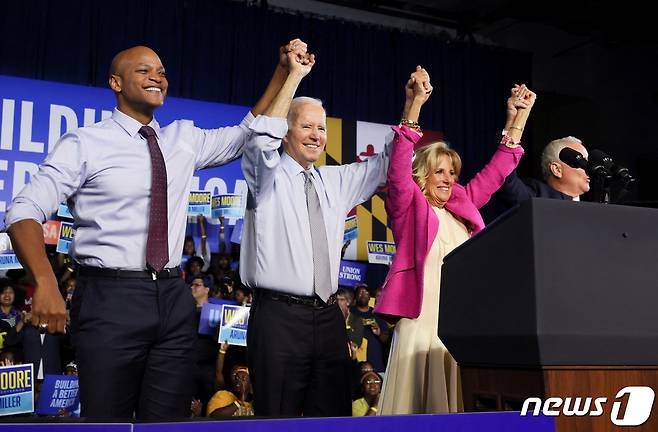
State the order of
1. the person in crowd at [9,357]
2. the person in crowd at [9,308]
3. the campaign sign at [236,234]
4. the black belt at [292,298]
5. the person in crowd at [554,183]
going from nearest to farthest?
the black belt at [292,298]
the person in crowd at [554,183]
the person in crowd at [9,357]
the person in crowd at [9,308]
the campaign sign at [236,234]

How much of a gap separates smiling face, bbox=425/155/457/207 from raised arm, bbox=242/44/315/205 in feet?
1.76

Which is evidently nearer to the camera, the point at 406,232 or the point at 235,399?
the point at 406,232

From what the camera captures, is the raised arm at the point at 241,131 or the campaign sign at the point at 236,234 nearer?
the raised arm at the point at 241,131

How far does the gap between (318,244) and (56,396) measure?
2852 millimetres

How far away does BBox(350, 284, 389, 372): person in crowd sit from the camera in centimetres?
574

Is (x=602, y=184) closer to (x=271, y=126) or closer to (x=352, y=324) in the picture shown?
(x=271, y=126)

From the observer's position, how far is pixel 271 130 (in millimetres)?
1939

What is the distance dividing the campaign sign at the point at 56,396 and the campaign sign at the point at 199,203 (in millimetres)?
1670

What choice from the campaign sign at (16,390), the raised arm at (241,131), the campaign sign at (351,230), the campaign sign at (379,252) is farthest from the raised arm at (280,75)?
the campaign sign at (379,252)

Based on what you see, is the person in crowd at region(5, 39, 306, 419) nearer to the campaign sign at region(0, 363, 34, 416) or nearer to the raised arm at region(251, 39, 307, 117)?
the raised arm at region(251, 39, 307, 117)

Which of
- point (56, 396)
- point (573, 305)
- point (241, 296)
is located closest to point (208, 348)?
point (241, 296)

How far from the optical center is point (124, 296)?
171cm

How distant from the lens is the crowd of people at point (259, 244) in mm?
1693

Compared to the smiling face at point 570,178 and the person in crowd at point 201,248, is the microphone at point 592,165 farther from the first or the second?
the person in crowd at point 201,248
